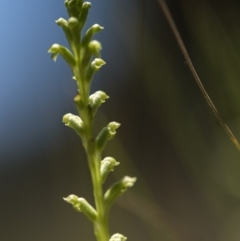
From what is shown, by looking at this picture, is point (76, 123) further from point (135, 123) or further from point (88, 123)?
point (135, 123)

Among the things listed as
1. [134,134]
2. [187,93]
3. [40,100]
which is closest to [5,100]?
[40,100]

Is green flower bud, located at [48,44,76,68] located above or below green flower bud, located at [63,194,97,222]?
above

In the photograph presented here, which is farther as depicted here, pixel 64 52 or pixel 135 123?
pixel 135 123

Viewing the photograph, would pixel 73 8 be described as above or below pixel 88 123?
above

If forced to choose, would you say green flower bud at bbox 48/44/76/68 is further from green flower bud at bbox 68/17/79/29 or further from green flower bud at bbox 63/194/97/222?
green flower bud at bbox 63/194/97/222

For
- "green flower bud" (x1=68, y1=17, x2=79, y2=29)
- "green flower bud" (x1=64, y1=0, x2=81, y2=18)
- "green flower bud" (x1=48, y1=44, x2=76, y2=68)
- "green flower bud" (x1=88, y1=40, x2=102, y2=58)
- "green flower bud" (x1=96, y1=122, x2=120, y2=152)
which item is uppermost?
"green flower bud" (x1=64, y1=0, x2=81, y2=18)

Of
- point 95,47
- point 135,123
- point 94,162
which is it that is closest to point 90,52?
point 95,47

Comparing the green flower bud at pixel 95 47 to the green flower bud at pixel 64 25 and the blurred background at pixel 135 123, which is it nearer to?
the green flower bud at pixel 64 25

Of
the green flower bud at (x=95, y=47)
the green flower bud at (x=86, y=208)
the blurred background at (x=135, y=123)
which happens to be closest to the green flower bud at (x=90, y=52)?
the green flower bud at (x=95, y=47)

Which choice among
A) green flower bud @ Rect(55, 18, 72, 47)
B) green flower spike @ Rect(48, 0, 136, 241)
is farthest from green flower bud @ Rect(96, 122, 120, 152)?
green flower bud @ Rect(55, 18, 72, 47)
